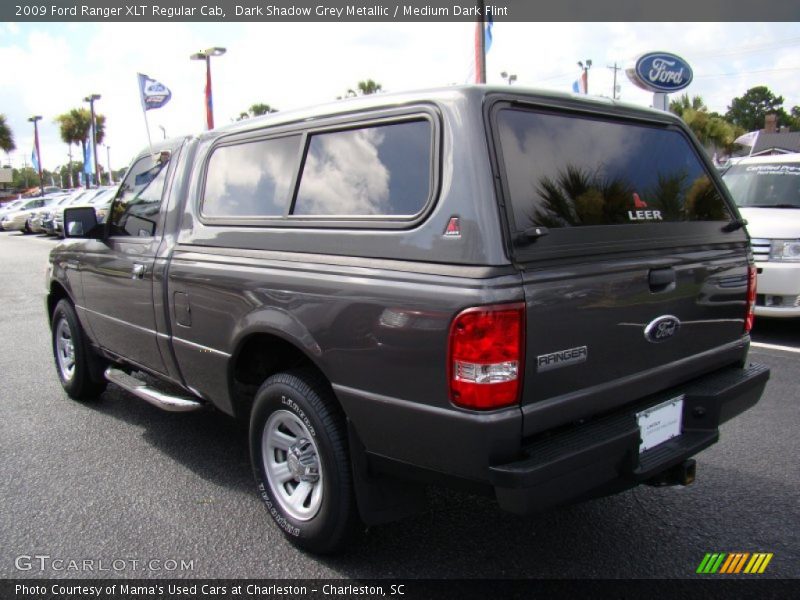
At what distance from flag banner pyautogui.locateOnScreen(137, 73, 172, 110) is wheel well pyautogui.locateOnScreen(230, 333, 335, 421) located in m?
18.5

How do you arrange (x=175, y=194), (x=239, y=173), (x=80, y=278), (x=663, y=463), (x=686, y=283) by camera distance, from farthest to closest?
(x=80, y=278) → (x=175, y=194) → (x=239, y=173) → (x=686, y=283) → (x=663, y=463)

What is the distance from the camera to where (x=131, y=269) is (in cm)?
398

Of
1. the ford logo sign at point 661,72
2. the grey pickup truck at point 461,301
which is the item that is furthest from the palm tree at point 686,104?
the grey pickup truck at point 461,301

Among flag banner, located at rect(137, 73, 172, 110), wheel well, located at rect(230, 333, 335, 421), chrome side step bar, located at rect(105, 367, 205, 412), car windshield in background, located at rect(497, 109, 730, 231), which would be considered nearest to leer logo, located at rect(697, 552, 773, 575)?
car windshield in background, located at rect(497, 109, 730, 231)

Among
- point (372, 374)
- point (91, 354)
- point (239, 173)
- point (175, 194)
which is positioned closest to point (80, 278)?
point (91, 354)

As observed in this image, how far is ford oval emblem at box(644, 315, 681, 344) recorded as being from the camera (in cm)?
264

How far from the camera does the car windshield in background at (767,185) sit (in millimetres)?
7398

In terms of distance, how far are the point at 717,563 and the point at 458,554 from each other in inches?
43.5

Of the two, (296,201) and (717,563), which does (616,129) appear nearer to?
(296,201)

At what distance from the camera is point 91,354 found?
491cm

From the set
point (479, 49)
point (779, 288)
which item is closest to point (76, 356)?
point (779, 288)
